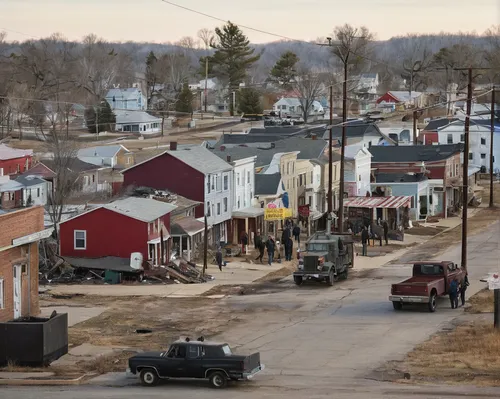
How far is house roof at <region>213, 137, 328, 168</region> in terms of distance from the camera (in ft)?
274

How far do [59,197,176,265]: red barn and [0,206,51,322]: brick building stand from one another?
13908 mm

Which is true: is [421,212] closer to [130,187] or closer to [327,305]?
[130,187]

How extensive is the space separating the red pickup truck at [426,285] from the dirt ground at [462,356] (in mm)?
2365

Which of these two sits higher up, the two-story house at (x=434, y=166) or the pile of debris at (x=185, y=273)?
the two-story house at (x=434, y=166)

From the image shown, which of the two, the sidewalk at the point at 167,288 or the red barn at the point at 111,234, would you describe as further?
the red barn at the point at 111,234

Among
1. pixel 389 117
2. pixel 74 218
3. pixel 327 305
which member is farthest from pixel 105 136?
pixel 327 305

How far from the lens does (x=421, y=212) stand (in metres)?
91.9

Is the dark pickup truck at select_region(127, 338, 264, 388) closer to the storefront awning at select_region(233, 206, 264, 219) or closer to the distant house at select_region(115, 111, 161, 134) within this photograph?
the storefront awning at select_region(233, 206, 264, 219)

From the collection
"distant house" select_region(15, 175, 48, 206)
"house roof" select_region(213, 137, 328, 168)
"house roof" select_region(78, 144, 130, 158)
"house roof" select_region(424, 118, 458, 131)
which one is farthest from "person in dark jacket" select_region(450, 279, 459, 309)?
"house roof" select_region(424, 118, 458, 131)

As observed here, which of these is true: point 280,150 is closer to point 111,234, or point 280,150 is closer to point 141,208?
point 141,208

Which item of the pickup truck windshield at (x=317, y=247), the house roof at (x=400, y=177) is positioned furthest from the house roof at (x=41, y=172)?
the pickup truck windshield at (x=317, y=247)

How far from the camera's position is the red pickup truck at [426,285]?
1766 inches

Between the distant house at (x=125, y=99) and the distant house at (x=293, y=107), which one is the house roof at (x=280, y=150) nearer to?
the distant house at (x=293, y=107)

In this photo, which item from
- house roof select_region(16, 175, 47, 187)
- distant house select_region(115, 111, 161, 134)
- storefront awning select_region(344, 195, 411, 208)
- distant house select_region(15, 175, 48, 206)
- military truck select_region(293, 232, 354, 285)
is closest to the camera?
military truck select_region(293, 232, 354, 285)
